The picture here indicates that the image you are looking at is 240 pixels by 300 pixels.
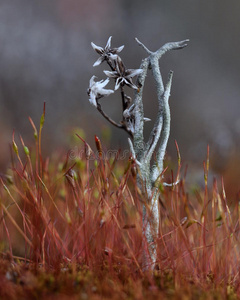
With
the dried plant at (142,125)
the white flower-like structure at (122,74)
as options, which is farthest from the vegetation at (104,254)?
the white flower-like structure at (122,74)

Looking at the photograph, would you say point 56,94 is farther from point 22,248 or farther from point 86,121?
point 22,248

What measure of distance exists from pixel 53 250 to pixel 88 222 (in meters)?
0.12

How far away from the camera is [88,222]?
0.97 metres

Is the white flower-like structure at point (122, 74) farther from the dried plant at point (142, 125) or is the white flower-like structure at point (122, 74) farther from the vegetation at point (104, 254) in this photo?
the vegetation at point (104, 254)

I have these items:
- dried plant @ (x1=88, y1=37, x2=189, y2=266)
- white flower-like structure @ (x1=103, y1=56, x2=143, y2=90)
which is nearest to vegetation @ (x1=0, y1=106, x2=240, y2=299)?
dried plant @ (x1=88, y1=37, x2=189, y2=266)

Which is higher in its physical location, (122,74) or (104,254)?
(122,74)

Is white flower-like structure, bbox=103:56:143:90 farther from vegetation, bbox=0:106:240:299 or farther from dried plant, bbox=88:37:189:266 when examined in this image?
vegetation, bbox=0:106:240:299

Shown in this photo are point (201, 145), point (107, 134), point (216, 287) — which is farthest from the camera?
point (201, 145)

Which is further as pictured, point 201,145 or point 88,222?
point 201,145

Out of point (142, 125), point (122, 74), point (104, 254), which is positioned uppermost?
point (122, 74)

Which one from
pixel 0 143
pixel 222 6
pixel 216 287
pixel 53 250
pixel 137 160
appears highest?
pixel 222 6

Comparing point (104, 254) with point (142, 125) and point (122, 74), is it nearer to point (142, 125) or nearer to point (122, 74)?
point (142, 125)

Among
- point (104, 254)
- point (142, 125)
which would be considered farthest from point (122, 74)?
point (104, 254)

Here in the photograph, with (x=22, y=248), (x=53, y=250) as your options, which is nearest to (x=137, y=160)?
(x=53, y=250)
